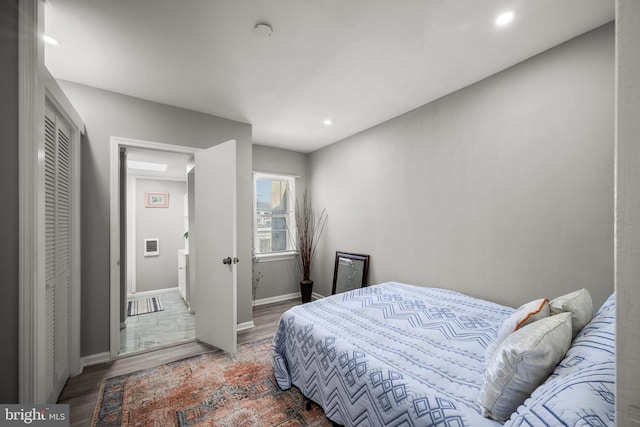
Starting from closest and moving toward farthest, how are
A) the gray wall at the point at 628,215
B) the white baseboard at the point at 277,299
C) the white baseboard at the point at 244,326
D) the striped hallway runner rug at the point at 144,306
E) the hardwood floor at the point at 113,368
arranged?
the gray wall at the point at 628,215 → the hardwood floor at the point at 113,368 → the white baseboard at the point at 244,326 → the striped hallway runner rug at the point at 144,306 → the white baseboard at the point at 277,299

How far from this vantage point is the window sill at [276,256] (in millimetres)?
4359

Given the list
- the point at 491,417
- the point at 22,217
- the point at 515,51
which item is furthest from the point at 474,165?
the point at 22,217

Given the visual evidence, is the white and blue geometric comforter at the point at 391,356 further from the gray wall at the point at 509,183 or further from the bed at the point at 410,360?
the gray wall at the point at 509,183

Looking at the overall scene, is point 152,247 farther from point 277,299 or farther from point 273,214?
point 277,299

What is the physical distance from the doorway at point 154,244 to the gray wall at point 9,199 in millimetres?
2084

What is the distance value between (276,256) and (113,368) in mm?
2489

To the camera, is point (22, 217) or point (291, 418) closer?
point (22, 217)

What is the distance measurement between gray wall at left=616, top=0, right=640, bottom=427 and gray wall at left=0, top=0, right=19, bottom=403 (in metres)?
2.03

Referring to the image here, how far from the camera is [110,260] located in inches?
102

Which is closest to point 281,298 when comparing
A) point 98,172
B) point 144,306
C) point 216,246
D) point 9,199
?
point 216,246

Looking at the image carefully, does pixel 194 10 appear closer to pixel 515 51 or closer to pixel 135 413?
pixel 515 51

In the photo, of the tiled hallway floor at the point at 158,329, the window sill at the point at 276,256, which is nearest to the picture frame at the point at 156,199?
the tiled hallway floor at the point at 158,329

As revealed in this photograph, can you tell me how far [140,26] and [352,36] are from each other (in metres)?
1.43

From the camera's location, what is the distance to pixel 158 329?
3.34 meters
